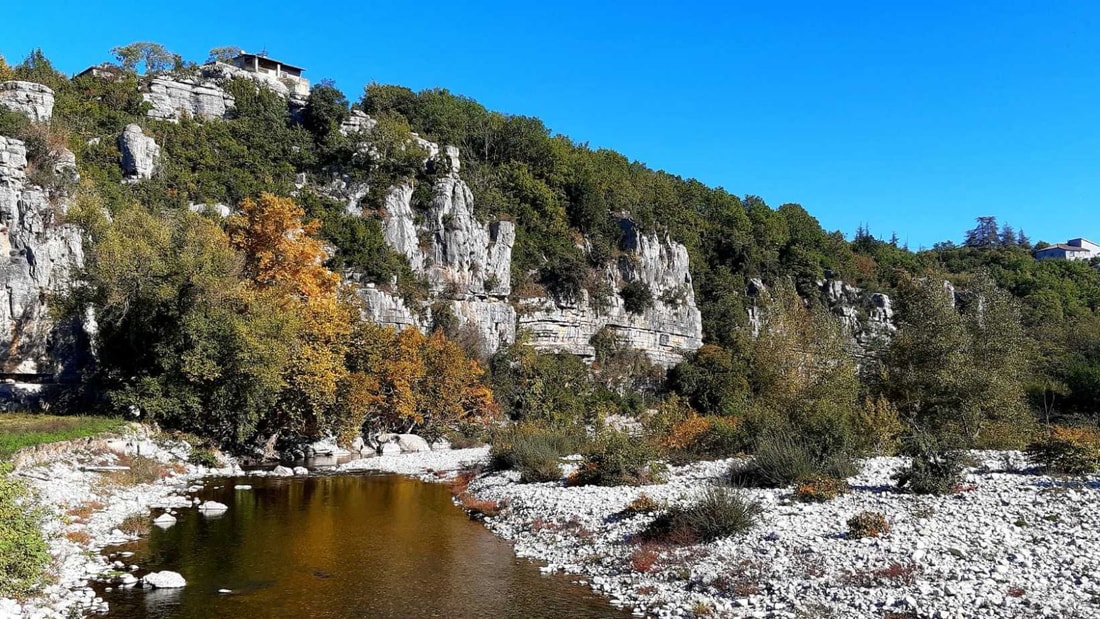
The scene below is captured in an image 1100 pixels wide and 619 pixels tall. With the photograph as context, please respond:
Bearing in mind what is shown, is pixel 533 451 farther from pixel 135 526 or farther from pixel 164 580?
pixel 164 580

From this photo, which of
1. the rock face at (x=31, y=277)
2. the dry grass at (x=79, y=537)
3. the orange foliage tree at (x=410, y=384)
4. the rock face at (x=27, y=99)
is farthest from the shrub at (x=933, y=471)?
the rock face at (x=27, y=99)

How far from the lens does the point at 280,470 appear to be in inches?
1241

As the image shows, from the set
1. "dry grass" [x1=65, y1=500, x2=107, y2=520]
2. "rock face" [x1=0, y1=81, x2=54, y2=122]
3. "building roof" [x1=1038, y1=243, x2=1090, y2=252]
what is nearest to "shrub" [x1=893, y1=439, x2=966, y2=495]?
"dry grass" [x1=65, y1=500, x2=107, y2=520]

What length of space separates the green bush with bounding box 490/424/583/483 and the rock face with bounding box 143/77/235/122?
47452 mm

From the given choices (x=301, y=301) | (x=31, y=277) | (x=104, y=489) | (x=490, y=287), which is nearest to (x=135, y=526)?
(x=104, y=489)

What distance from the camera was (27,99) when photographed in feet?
163

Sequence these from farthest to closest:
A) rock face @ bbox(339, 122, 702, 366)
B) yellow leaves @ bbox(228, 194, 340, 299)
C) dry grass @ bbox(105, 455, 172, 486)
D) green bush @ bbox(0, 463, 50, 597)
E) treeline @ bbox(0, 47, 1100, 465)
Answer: rock face @ bbox(339, 122, 702, 366) → yellow leaves @ bbox(228, 194, 340, 299) → treeline @ bbox(0, 47, 1100, 465) → dry grass @ bbox(105, 455, 172, 486) → green bush @ bbox(0, 463, 50, 597)

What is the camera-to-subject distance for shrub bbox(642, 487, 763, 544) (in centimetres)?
1580

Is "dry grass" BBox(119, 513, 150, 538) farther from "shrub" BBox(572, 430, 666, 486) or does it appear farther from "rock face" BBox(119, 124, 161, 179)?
"rock face" BBox(119, 124, 161, 179)

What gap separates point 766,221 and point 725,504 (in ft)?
264

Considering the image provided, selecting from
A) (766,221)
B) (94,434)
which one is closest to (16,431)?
(94,434)

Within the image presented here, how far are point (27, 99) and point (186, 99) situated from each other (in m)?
14.5

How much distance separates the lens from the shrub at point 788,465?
21.0 m

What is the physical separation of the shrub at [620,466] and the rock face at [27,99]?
47.6 meters
